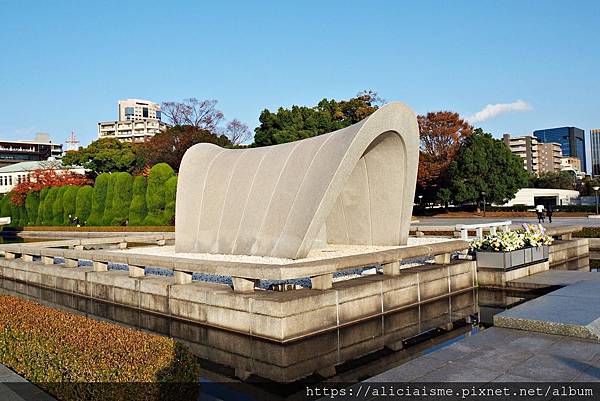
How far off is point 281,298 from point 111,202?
129 ft

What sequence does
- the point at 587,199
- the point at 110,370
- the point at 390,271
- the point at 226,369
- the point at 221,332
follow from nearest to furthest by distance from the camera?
the point at 110,370 < the point at 226,369 < the point at 221,332 < the point at 390,271 < the point at 587,199

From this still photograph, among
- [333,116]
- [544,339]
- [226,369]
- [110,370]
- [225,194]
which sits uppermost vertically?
[333,116]

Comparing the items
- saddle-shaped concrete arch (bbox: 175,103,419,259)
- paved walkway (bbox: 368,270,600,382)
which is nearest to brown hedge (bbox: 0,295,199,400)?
paved walkway (bbox: 368,270,600,382)

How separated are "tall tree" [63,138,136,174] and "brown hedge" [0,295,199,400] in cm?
6710

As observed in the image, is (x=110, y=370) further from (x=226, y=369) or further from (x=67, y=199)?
(x=67, y=199)

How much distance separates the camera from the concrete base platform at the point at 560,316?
7.06m

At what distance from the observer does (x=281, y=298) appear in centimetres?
834

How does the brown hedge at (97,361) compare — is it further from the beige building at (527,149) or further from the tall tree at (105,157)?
the beige building at (527,149)

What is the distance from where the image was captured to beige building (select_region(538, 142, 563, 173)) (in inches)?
4924

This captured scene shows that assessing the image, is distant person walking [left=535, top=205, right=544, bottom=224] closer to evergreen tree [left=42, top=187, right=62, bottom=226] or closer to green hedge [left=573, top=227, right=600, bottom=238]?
→ green hedge [left=573, top=227, right=600, bottom=238]

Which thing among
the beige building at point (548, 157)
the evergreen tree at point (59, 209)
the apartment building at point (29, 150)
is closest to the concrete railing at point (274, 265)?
the evergreen tree at point (59, 209)

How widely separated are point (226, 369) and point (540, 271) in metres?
10.3

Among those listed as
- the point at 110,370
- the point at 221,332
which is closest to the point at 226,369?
the point at 221,332

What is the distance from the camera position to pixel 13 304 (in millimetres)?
8016
